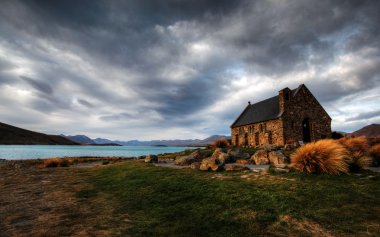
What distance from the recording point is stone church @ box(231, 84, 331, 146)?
28.8 metres

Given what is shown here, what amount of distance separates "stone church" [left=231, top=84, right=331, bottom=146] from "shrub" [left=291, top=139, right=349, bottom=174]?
2026 cm

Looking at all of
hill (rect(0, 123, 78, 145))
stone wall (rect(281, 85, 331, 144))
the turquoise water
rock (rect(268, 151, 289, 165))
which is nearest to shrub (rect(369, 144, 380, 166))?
rock (rect(268, 151, 289, 165))

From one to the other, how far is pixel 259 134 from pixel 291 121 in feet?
17.8

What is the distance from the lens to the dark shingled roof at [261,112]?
31.5 metres

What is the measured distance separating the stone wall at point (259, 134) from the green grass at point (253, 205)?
2247 cm

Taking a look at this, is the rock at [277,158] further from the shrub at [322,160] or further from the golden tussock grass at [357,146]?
the golden tussock grass at [357,146]

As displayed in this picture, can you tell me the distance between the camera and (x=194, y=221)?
5.05 metres

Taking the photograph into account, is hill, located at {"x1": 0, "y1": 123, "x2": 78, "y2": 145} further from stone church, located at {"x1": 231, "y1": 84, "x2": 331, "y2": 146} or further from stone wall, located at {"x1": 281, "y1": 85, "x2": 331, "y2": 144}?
stone wall, located at {"x1": 281, "y1": 85, "x2": 331, "y2": 144}

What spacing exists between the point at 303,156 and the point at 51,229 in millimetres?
8890

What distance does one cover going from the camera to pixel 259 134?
33.1 m

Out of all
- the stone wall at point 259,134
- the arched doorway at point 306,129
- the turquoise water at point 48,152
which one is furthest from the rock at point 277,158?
the turquoise water at point 48,152

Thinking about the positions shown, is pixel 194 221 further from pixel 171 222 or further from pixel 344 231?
pixel 344 231

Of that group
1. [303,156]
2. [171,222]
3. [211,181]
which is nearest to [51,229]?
[171,222]

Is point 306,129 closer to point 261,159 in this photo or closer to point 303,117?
point 303,117
